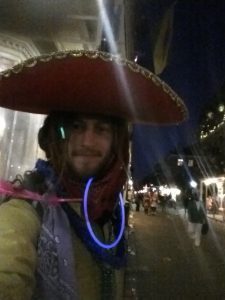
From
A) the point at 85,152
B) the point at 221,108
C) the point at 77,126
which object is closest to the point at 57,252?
the point at 85,152

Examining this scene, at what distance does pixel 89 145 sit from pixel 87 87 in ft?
0.79

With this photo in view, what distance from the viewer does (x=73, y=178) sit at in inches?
69.6

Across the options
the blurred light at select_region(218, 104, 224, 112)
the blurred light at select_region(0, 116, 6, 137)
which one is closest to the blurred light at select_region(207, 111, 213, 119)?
the blurred light at select_region(218, 104, 224, 112)

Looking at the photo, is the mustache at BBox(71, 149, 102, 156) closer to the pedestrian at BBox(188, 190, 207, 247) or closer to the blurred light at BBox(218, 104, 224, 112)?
the pedestrian at BBox(188, 190, 207, 247)

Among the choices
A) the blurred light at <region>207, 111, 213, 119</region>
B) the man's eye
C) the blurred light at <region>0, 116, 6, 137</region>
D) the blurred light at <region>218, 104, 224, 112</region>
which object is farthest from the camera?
the blurred light at <region>207, 111, 213, 119</region>

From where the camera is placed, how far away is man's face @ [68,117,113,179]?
180 centimetres

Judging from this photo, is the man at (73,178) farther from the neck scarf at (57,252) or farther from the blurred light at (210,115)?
the blurred light at (210,115)

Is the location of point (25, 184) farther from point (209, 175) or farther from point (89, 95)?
point (209, 175)

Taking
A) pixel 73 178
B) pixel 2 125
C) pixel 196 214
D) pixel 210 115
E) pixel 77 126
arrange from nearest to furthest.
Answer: pixel 73 178
pixel 77 126
pixel 2 125
pixel 196 214
pixel 210 115

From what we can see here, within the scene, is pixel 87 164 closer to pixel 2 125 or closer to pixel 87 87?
pixel 87 87

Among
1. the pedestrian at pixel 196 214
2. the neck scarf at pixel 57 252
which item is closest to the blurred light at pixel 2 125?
the neck scarf at pixel 57 252

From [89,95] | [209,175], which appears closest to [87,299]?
[89,95]

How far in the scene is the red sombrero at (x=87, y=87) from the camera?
5.51 ft

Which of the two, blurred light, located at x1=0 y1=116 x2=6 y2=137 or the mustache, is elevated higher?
blurred light, located at x1=0 y1=116 x2=6 y2=137
